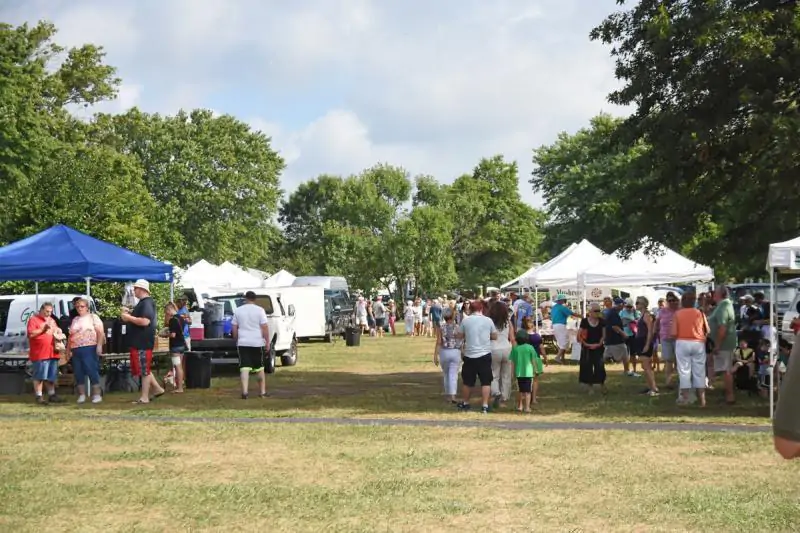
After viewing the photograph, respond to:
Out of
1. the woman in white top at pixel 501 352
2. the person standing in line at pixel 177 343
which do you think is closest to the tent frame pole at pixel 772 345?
the woman in white top at pixel 501 352

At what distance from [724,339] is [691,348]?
41.3 inches

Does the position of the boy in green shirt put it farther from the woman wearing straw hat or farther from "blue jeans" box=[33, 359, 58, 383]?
the woman wearing straw hat

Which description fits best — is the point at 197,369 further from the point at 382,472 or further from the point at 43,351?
the point at 382,472

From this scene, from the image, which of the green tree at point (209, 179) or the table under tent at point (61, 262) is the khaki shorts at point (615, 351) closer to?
the table under tent at point (61, 262)

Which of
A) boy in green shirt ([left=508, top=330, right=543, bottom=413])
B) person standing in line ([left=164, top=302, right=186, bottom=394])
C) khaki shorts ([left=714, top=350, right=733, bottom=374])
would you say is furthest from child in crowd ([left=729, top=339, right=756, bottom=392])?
person standing in line ([left=164, top=302, right=186, bottom=394])

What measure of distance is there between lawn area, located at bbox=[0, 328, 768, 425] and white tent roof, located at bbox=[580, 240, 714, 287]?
3.56 meters

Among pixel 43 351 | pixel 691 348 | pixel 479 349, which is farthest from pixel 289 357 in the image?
pixel 691 348

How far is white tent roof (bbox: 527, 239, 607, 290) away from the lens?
30448 mm

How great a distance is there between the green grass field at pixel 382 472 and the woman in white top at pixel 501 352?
2.37 ft

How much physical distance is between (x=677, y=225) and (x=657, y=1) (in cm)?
386

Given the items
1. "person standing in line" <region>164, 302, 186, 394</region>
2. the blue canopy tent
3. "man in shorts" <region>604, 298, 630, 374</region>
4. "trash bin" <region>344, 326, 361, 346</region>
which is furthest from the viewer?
"trash bin" <region>344, 326, 361, 346</region>

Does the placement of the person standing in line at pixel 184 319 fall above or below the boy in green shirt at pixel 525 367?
above

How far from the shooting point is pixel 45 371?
1777cm

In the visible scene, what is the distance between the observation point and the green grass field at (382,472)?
8281 millimetres
